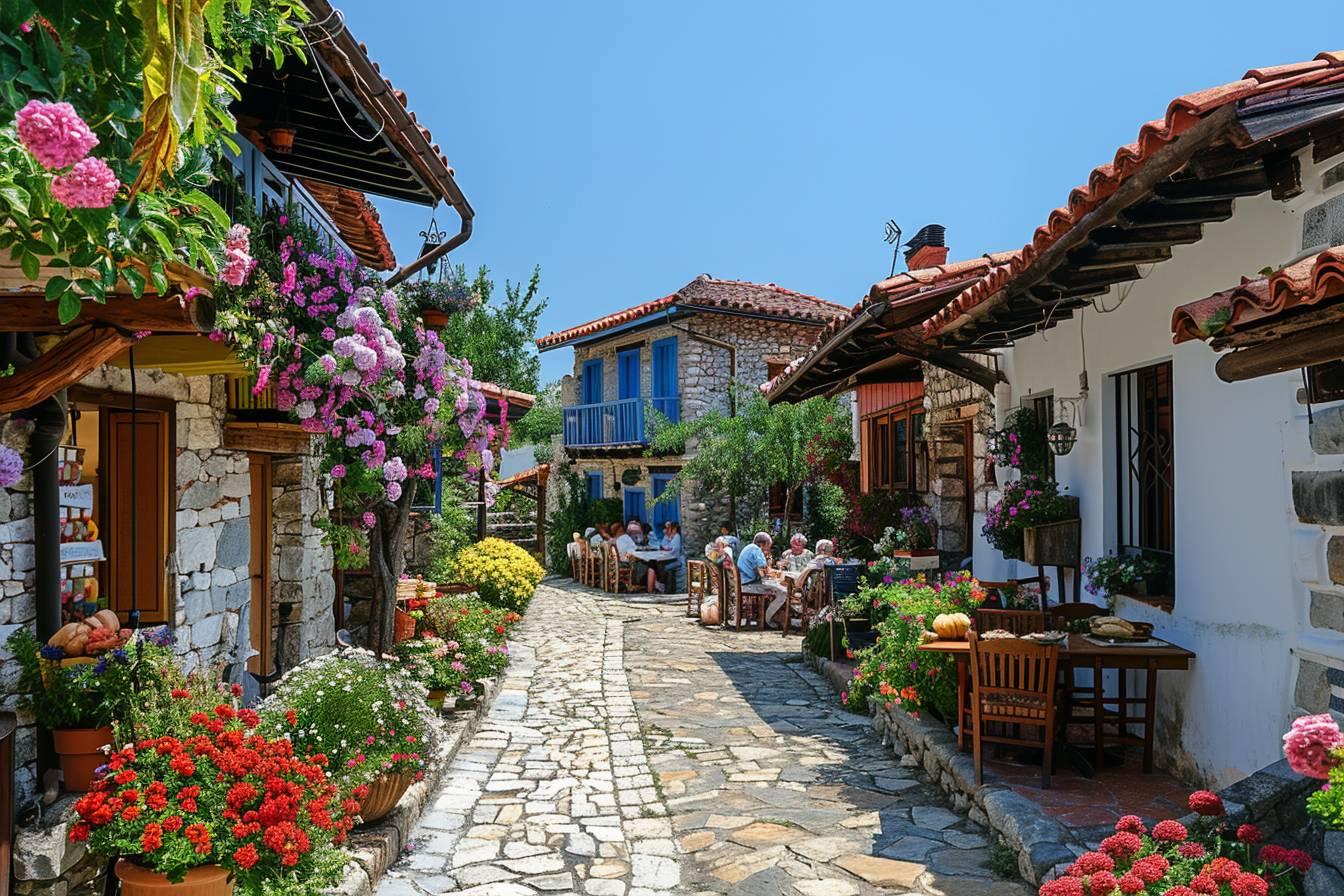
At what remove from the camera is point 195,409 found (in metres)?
5.53

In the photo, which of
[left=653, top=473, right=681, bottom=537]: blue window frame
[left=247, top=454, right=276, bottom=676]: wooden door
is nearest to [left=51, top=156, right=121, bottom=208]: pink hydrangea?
[left=247, top=454, right=276, bottom=676]: wooden door

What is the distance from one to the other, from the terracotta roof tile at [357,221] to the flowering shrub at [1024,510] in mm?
5817

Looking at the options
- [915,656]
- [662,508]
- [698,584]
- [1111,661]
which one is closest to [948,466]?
[915,656]

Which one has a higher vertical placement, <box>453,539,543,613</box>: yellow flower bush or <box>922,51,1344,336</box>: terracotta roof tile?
<box>922,51,1344,336</box>: terracotta roof tile

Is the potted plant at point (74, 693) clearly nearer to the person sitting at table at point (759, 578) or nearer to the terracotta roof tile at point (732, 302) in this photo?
the person sitting at table at point (759, 578)

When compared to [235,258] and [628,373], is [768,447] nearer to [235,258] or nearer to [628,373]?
[628,373]

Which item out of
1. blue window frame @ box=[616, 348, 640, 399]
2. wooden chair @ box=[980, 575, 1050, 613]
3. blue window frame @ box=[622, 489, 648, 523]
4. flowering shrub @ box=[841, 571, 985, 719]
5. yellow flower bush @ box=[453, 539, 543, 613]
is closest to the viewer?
flowering shrub @ box=[841, 571, 985, 719]

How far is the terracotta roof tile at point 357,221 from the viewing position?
875 centimetres

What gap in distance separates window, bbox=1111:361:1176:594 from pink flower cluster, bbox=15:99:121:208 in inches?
210

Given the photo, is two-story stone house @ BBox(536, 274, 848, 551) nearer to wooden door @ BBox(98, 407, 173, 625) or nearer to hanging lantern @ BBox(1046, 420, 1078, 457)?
hanging lantern @ BBox(1046, 420, 1078, 457)

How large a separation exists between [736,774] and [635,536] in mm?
12844

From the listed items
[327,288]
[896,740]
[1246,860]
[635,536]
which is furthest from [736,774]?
[635,536]

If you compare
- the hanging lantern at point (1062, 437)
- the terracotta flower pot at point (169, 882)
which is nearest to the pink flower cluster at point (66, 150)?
the terracotta flower pot at point (169, 882)

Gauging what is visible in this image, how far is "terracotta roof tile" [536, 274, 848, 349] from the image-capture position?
18.5 m
